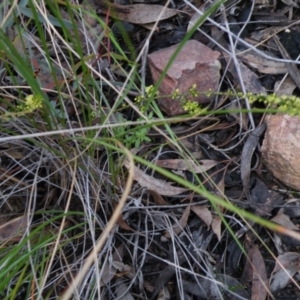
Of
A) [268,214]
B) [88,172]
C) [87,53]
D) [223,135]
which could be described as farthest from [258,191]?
[87,53]

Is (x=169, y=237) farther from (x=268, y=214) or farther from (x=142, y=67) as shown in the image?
(x=142, y=67)

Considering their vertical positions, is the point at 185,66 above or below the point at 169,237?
above

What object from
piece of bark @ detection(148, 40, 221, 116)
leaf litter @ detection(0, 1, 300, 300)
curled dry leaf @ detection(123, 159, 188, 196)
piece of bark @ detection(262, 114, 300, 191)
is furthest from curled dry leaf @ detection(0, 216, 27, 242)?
piece of bark @ detection(262, 114, 300, 191)

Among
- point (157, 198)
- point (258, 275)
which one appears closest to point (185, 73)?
point (157, 198)

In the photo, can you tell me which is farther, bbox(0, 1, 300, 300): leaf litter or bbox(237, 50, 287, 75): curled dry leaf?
bbox(237, 50, 287, 75): curled dry leaf

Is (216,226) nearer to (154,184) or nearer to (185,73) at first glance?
(154,184)

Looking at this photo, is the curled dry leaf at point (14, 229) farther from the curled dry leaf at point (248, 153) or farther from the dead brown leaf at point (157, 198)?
the curled dry leaf at point (248, 153)

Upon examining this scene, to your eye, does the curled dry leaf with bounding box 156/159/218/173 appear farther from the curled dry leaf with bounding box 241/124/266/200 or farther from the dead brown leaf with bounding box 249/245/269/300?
the dead brown leaf with bounding box 249/245/269/300
